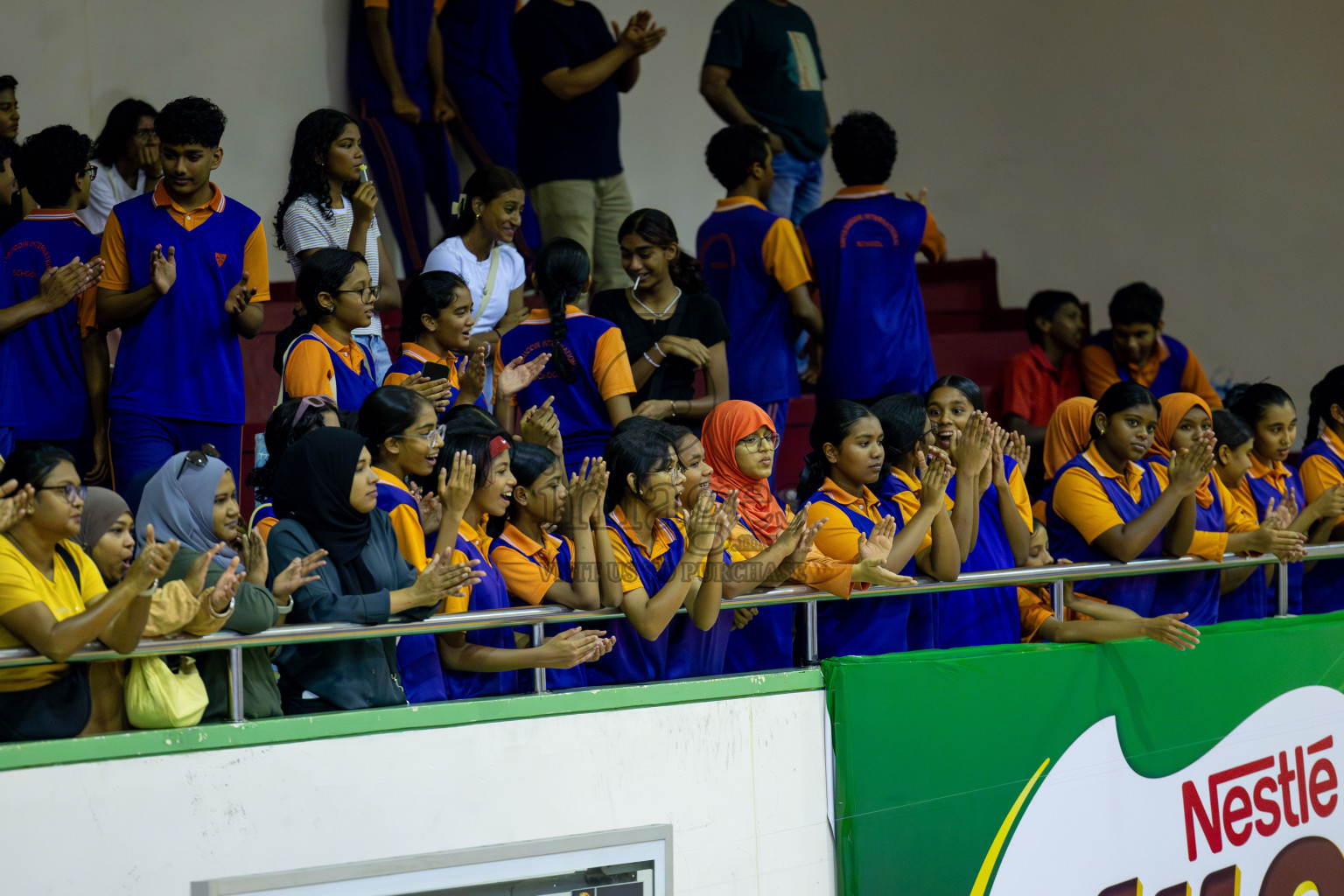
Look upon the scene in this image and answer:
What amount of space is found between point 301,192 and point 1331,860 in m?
3.89

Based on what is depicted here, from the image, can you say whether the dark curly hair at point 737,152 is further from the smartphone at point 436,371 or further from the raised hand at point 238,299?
the raised hand at point 238,299

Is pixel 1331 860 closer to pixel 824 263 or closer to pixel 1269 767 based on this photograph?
pixel 1269 767

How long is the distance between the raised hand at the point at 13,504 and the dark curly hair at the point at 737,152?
3.25 m

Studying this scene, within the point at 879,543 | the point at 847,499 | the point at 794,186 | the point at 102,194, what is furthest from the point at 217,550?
the point at 794,186

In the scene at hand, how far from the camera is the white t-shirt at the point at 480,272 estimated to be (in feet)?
15.5

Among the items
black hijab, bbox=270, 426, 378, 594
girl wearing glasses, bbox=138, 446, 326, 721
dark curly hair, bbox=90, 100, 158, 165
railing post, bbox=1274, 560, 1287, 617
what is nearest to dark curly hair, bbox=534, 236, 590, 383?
black hijab, bbox=270, 426, 378, 594

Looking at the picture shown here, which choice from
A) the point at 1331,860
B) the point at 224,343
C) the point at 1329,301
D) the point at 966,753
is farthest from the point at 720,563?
the point at 1329,301

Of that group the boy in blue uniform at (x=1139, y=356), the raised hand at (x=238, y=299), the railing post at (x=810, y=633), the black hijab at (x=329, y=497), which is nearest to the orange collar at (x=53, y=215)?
the raised hand at (x=238, y=299)

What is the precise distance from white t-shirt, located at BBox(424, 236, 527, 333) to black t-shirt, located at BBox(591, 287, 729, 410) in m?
0.34

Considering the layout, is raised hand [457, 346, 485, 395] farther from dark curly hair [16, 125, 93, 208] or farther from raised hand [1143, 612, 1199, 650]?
raised hand [1143, 612, 1199, 650]

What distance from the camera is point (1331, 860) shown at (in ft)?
15.6

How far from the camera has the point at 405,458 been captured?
364cm

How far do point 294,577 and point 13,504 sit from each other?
560 millimetres

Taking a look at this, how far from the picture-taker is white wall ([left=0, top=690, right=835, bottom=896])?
289 cm
